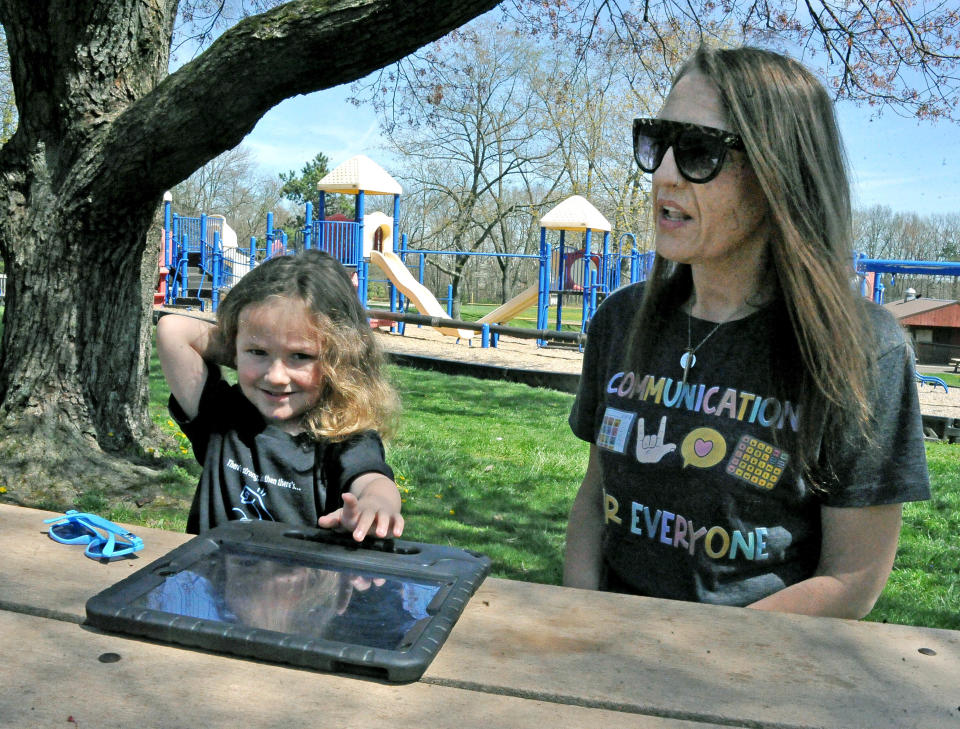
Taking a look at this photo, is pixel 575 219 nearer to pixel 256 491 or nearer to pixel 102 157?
pixel 102 157

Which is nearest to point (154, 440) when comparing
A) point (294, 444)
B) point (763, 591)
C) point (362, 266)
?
point (294, 444)

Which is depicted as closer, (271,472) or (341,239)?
(271,472)

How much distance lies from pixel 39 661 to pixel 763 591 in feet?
3.35

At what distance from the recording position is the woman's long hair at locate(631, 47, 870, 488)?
1.34 m

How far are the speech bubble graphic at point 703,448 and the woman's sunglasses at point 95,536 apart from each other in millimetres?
818

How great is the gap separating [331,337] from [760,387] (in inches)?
34.3

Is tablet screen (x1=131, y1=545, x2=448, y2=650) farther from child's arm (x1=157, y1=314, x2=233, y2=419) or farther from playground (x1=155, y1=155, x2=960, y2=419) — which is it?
playground (x1=155, y1=155, x2=960, y2=419)

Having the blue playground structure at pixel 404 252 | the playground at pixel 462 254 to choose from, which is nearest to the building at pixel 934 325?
the playground at pixel 462 254

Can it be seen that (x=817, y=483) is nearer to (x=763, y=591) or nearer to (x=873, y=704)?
(x=763, y=591)

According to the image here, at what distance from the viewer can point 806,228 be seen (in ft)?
4.60

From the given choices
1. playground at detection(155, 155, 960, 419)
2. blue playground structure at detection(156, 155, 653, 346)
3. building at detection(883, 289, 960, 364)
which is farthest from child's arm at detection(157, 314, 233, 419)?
building at detection(883, 289, 960, 364)

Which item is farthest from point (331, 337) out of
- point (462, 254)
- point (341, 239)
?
point (341, 239)

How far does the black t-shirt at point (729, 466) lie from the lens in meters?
1.36

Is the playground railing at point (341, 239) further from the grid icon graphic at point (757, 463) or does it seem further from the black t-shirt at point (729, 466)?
the grid icon graphic at point (757, 463)
